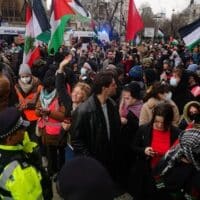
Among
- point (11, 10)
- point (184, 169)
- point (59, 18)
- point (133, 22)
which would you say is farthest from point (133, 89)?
point (11, 10)

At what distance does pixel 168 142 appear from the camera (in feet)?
14.6

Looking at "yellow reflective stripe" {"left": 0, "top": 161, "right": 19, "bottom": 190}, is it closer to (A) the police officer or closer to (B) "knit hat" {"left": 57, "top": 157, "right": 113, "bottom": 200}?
(A) the police officer

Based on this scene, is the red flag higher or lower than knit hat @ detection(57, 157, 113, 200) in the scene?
higher

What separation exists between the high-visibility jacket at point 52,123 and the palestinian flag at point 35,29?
9.03 ft

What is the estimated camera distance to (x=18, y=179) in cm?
287

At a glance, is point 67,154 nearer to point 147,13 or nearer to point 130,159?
point 130,159

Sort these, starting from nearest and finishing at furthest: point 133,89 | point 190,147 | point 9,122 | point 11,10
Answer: point 9,122, point 190,147, point 133,89, point 11,10

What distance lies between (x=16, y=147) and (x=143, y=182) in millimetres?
1711

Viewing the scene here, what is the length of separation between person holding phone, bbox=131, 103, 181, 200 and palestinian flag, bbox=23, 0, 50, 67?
452 centimetres

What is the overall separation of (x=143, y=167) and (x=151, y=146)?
224mm

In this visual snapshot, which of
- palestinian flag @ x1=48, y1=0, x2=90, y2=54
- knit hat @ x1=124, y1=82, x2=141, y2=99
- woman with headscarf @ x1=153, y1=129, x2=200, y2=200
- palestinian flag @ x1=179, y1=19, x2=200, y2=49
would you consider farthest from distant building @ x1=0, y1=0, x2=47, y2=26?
woman with headscarf @ x1=153, y1=129, x2=200, y2=200

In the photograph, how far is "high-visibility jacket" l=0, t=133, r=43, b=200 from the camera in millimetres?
2861

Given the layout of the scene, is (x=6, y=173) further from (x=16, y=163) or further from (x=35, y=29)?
(x=35, y=29)

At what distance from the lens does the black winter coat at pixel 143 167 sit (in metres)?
4.39
